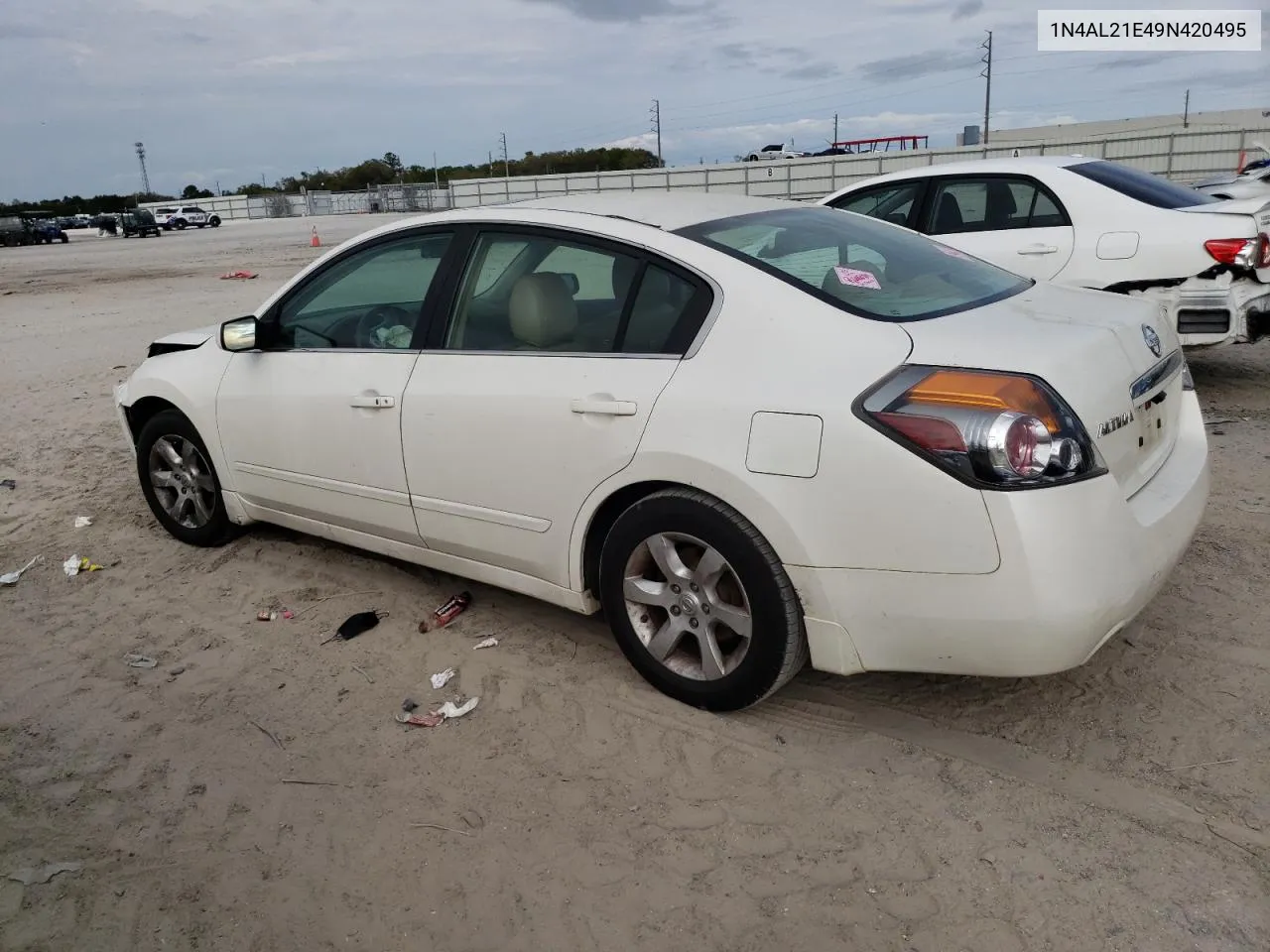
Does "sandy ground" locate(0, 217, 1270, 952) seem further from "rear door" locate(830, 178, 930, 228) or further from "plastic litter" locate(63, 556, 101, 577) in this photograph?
"rear door" locate(830, 178, 930, 228)

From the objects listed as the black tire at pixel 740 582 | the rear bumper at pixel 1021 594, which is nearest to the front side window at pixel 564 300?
the black tire at pixel 740 582

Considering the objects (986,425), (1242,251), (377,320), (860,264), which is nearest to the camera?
(986,425)

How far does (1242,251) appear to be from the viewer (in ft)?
20.6

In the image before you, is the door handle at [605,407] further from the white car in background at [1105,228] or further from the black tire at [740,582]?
the white car in background at [1105,228]

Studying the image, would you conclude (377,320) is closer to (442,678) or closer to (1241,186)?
(442,678)

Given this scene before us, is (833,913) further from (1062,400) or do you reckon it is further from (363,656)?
(363,656)

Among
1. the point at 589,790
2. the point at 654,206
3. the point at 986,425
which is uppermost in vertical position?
the point at 654,206

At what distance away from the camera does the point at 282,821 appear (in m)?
2.87

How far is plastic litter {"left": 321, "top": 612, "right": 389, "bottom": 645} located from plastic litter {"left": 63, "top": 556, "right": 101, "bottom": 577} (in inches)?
62.9

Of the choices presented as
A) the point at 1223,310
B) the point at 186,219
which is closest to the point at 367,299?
the point at 1223,310

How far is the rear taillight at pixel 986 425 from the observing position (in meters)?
2.54

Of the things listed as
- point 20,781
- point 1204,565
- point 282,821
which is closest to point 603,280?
point 282,821

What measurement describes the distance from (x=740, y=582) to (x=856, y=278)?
1.05 metres

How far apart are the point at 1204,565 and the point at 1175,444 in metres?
1.13
